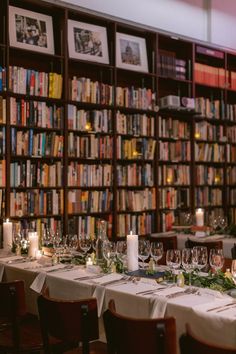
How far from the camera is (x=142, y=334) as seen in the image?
2324 mm

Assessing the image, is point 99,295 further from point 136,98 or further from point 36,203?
point 136,98

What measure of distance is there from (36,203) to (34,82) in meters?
1.38

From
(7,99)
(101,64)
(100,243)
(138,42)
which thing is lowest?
(100,243)

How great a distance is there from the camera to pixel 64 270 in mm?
3721

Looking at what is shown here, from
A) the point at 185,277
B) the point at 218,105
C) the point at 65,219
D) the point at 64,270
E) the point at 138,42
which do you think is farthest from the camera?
the point at 218,105

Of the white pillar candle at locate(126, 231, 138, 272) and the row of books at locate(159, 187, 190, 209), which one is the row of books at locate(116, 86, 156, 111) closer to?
the row of books at locate(159, 187, 190, 209)

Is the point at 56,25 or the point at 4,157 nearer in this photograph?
the point at 4,157

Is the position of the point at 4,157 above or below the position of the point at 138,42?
below

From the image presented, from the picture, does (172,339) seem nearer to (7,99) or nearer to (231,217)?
(7,99)

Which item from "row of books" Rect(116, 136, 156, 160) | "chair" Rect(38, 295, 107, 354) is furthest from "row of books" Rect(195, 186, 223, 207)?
"chair" Rect(38, 295, 107, 354)

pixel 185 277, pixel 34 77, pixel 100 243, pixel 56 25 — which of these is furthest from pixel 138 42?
pixel 185 277

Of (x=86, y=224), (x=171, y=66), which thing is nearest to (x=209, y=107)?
(x=171, y=66)

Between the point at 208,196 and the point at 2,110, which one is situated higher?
the point at 2,110

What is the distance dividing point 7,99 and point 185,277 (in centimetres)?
321
